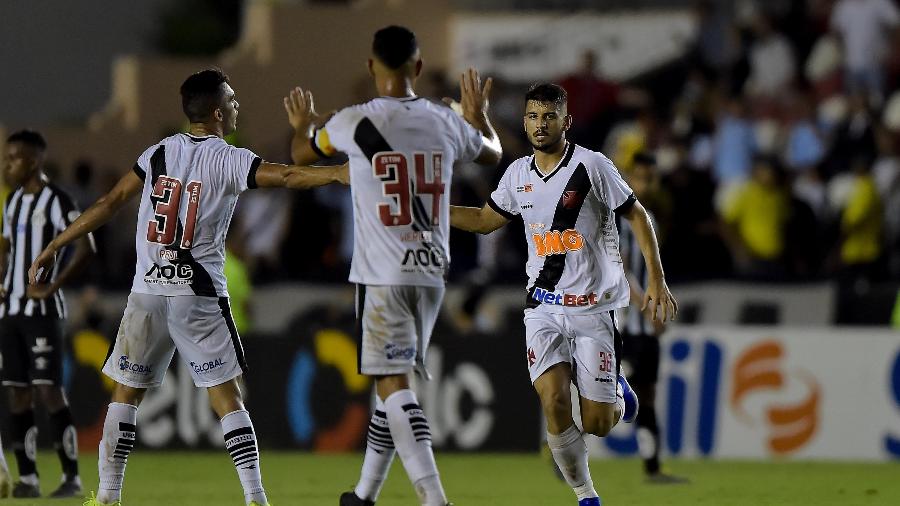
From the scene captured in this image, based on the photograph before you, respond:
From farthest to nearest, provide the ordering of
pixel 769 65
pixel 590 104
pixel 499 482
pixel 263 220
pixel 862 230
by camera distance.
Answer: pixel 769 65 < pixel 590 104 < pixel 263 220 < pixel 862 230 < pixel 499 482

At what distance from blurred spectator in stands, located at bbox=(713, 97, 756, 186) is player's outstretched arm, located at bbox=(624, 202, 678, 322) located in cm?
1094

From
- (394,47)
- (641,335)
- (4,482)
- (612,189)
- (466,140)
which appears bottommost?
(4,482)

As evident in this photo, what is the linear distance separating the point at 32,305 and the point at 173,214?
8.73ft

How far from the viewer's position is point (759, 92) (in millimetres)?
22438

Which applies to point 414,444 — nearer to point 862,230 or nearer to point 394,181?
point 394,181

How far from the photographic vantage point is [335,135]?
9.41m

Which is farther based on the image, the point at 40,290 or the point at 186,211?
the point at 40,290

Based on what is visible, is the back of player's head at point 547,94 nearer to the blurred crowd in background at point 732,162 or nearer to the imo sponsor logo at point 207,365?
the imo sponsor logo at point 207,365

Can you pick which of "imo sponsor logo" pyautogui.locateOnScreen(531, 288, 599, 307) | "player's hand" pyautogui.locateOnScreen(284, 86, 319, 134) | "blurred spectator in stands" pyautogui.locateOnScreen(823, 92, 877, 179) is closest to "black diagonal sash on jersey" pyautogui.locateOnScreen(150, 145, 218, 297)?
"player's hand" pyautogui.locateOnScreen(284, 86, 319, 134)

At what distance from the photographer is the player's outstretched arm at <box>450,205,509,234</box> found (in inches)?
→ 415

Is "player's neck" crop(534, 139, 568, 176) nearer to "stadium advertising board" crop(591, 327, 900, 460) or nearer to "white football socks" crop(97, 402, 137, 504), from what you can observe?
"white football socks" crop(97, 402, 137, 504)

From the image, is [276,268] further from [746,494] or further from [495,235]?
[746,494]

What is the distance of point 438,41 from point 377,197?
1535 centimetres

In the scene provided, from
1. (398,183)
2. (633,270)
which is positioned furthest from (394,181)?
(633,270)
